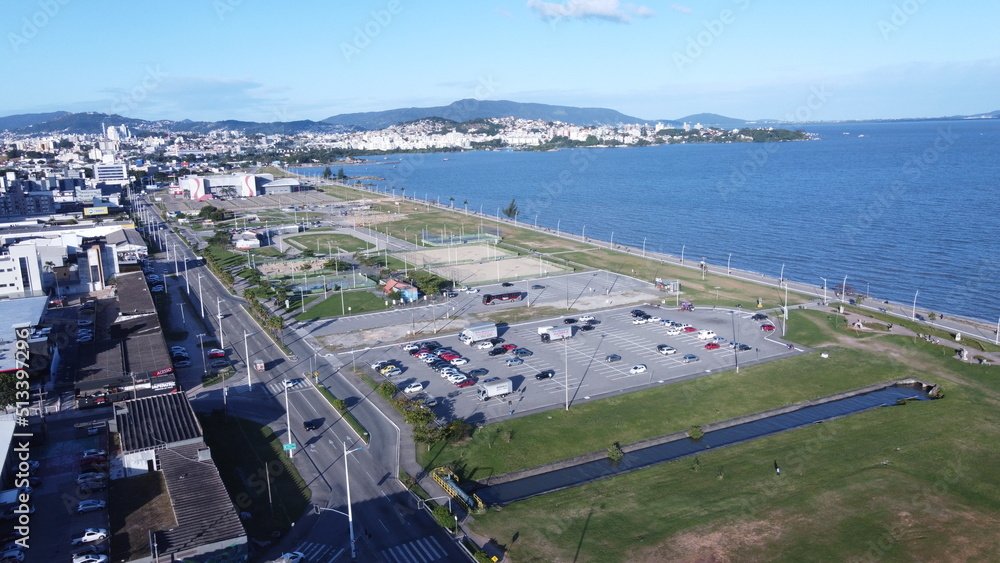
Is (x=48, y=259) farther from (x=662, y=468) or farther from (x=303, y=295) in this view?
(x=662, y=468)

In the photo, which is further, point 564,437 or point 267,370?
point 267,370

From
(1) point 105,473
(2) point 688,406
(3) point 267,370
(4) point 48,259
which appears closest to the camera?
(1) point 105,473

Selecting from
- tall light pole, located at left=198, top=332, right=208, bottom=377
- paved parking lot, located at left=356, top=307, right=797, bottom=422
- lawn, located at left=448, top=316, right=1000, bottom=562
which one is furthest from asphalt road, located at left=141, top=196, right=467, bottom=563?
paved parking lot, located at left=356, top=307, right=797, bottom=422

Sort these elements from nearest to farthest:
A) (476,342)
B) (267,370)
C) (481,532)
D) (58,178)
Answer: (481,532)
(267,370)
(476,342)
(58,178)

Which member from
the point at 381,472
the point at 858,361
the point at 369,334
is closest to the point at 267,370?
the point at 369,334

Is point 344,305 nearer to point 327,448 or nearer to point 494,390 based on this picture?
point 494,390
